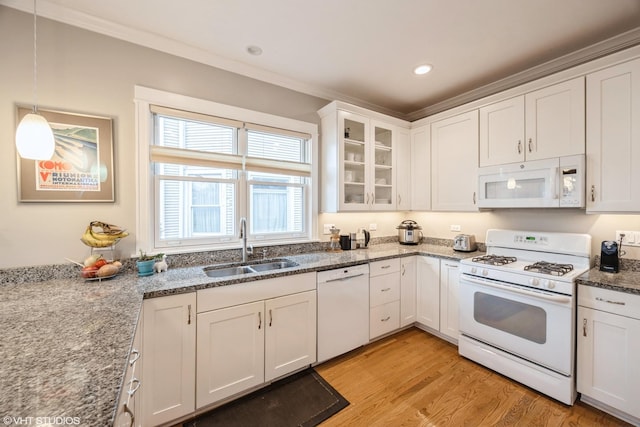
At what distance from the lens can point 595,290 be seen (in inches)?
68.1

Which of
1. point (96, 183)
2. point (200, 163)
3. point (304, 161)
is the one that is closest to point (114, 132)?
point (96, 183)

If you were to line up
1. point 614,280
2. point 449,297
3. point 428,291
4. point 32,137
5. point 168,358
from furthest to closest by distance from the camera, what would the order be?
point 428,291 → point 449,297 → point 614,280 → point 168,358 → point 32,137

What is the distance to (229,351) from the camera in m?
1.78

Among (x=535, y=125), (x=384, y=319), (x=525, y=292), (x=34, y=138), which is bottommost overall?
(x=384, y=319)

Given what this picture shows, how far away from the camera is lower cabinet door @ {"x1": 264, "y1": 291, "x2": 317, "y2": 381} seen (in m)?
1.94

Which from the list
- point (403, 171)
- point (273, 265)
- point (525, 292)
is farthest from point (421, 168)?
point (273, 265)

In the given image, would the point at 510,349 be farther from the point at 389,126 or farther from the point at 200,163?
the point at 200,163

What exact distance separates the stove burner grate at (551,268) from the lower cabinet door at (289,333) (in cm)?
178

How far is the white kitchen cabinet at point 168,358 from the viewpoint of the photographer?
4.96 feet

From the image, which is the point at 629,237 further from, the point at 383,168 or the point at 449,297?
the point at 383,168

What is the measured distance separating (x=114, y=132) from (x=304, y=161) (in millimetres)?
1656

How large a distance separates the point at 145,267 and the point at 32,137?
96 cm

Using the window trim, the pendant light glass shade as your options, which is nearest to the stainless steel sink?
the window trim

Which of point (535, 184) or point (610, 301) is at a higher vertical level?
point (535, 184)
